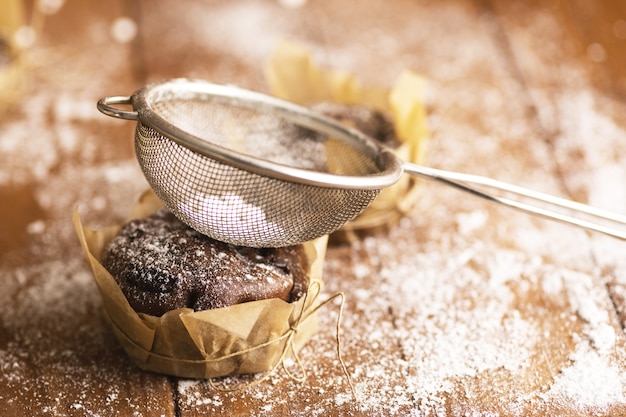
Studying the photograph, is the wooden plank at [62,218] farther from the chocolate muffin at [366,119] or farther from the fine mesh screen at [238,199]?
the chocolate muffin at [366,119]

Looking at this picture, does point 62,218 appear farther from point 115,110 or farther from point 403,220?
point 403,220

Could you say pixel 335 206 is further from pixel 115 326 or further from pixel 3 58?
pixel 3 58

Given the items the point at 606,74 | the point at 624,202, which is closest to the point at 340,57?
the point at 606,74

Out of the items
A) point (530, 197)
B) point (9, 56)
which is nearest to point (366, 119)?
point (530, 197)

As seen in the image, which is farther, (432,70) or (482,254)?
(432,70)

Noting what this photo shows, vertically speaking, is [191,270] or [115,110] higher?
[115,110]

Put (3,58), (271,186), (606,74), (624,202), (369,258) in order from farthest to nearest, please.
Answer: (606,74) < (3,58) < (624,202) < (369,258) < (271,186)

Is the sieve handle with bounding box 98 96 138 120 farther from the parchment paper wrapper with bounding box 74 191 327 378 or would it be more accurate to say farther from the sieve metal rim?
the parchment paper wrapper with bounding box 74 191 327 378
